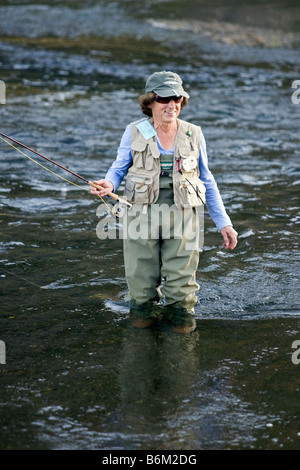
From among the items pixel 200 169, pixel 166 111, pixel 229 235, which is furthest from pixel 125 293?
pixel 166 111

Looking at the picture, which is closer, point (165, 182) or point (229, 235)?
point (165, 182)

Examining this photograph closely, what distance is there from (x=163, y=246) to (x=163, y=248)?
16 mm

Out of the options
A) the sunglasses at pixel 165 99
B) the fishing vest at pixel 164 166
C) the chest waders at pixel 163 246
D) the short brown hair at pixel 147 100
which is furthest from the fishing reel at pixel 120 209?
the sunglasses at pixel 165 99

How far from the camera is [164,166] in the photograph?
465cm

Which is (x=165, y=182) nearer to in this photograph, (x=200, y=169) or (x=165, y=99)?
(x=200, y=169)

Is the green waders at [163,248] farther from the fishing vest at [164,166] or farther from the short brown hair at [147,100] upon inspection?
the short brown hair at [147,100]

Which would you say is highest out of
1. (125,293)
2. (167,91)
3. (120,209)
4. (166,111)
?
(167,91)

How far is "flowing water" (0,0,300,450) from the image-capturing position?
381cm

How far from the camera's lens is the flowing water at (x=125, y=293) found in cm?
381

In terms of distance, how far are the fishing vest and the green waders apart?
0.07 m

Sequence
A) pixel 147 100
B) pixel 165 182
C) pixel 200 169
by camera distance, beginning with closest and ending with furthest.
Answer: pixel 147 100 → pixel 165 182 → pixel 200 169

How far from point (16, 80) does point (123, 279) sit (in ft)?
29.1

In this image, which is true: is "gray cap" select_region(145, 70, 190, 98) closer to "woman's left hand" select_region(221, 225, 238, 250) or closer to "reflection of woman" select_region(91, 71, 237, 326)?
"reflection of woman" select_region(91, 71, 237, 326)

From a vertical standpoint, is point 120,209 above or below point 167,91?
below
